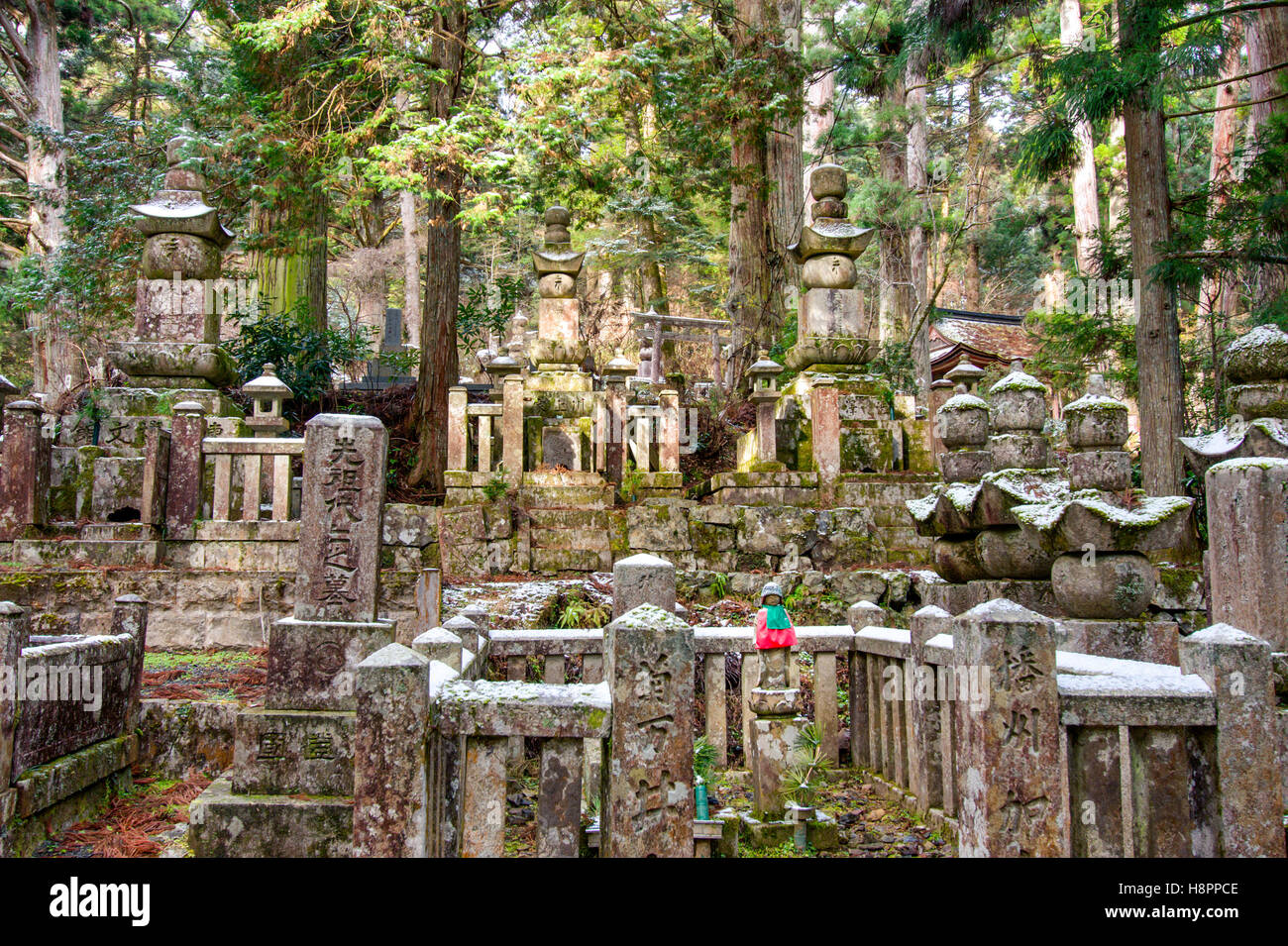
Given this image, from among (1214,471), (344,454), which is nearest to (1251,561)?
(1214,471)

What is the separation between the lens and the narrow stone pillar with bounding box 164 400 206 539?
747 centimetres

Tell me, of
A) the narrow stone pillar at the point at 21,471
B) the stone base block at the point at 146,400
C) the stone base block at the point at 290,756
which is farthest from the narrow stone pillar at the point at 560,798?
the stone base block at the point at 146,400

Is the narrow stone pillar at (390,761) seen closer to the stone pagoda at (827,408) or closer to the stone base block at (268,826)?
the stone base block at (268,826)

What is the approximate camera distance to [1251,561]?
4777 millimetres

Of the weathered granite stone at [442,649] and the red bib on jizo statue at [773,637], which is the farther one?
the red bib on jizo statue at [773,637]

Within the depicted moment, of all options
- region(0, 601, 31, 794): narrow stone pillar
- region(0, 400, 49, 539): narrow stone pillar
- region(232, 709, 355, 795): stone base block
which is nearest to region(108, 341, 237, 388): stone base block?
region(0, 400, 49, 539): narrow stone pillar

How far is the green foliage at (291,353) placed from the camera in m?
12.4

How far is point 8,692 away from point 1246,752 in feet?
18.1

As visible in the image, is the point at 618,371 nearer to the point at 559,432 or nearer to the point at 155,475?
the point at 559,432

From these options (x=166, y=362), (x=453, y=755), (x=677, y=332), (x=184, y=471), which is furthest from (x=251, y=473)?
(x=677, y=332)

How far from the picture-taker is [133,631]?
5.19 m

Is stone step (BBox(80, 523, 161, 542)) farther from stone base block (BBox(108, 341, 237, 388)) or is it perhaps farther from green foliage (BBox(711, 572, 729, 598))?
green foliage (BBox(711, 572, 729, 598))

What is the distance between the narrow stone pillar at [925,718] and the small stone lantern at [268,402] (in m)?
7.68
